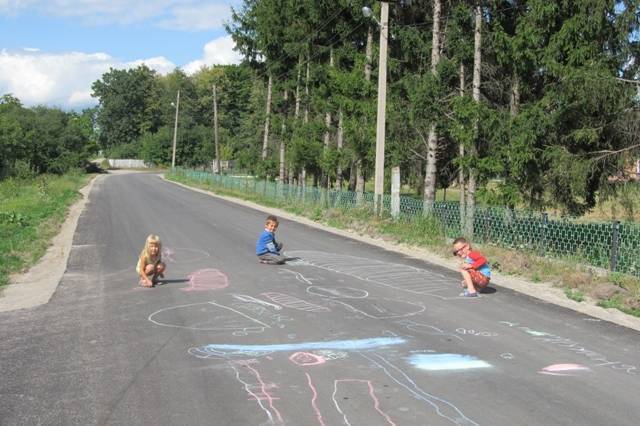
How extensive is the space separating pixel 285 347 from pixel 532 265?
274 inches

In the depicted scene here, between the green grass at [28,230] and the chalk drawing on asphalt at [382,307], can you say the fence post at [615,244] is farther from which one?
the green grass at [28,230]

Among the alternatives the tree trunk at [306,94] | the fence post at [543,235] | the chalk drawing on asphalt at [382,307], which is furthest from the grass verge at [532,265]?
the tree trunk at [306,94]

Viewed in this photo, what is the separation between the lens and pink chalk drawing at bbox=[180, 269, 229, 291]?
9695 mm

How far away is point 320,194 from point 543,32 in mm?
12899

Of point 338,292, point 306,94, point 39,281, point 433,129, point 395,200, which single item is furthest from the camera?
point 306,94

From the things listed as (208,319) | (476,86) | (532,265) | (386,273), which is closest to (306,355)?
(208,319)

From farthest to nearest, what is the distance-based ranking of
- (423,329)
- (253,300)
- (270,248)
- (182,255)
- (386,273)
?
1. (182,255)
2. (270,248)
3. (386,273)
4. (253,300)
5. (423,329)

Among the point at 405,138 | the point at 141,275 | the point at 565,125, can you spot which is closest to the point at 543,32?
the point at 565,125

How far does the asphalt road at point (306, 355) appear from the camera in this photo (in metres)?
4.55

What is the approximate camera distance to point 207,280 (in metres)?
10.3

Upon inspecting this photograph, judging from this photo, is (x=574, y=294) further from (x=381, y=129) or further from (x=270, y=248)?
(x=381, y=129)

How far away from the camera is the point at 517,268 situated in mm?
11562

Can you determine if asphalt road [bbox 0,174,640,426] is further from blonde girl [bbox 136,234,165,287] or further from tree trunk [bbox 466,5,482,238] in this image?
tree trunk [bbox 466,5,482,238]

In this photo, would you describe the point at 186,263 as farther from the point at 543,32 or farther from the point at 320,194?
the point at 320,194
